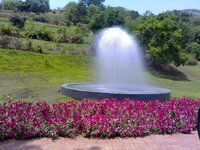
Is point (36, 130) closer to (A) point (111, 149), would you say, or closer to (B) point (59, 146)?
(B) point (59, 146)

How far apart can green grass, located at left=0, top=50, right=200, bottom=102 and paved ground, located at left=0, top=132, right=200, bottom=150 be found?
5147 mm

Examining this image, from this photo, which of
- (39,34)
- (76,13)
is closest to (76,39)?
(39,34)

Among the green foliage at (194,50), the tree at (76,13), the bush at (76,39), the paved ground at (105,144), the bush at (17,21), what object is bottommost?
the green foliage at (194,50)

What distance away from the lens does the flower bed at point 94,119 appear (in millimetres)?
7622

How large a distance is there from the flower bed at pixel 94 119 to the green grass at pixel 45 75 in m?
3.54

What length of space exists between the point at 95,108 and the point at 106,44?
11.7 m

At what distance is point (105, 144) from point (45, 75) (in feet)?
41.2

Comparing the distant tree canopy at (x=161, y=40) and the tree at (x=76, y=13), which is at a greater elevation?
the tree at (x=76, y=13)

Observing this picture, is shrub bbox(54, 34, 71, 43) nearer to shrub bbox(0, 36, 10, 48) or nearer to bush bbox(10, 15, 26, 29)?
bush bbox(10, 15, 26, 29)

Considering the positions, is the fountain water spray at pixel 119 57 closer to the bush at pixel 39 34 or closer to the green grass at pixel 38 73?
the green grass at pixel 38 73

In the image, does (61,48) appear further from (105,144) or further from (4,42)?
(105,144)

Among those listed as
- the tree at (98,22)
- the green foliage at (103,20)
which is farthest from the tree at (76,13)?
the tree at (98,22)

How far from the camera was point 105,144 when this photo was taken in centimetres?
732

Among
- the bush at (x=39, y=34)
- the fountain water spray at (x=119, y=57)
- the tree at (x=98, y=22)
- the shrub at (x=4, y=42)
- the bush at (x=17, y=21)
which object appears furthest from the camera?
the tree at (x=98, y=22)
